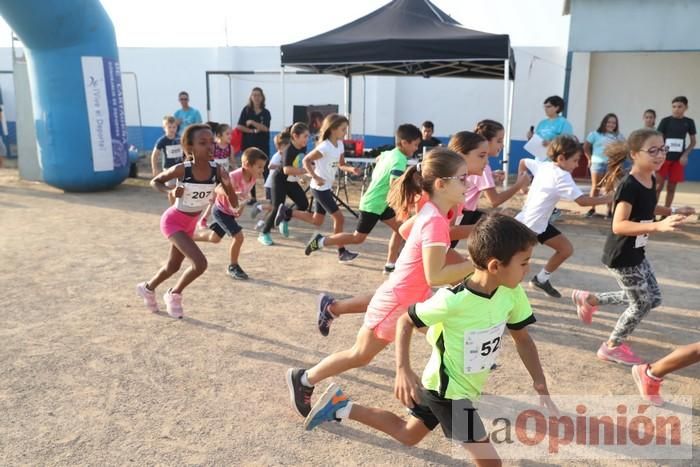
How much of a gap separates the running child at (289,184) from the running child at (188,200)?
7.58ft

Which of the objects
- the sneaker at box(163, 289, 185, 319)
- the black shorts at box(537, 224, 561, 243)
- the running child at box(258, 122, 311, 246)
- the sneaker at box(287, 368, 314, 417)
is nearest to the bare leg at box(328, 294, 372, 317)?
the sneaker at box(287, 368, 314, 417)

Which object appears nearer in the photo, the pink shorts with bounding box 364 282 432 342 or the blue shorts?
the pink shorts with bounding box 364 282 432 342

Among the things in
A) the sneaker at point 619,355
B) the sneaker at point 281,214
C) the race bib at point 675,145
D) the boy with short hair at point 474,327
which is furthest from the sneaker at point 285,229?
the race bib at point 675,145

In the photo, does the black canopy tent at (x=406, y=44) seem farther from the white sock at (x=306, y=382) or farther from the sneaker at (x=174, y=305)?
the white sock at (x=306, y=382)

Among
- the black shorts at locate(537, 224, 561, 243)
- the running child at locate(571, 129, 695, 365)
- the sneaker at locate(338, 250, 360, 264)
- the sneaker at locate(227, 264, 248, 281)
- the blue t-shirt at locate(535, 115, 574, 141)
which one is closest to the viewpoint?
the running child at locate(571, 129, 695, 365)

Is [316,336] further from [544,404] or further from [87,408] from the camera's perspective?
[544,404]

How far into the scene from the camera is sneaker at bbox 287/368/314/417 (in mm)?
3336

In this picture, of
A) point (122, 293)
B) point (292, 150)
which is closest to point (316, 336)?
point (122, 293)

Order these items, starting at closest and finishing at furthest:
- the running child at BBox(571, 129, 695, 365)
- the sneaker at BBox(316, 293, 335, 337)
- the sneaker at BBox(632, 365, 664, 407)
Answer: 1. the sneaker at BBox(632, 365, 664, 407)
2. the running child at BBox(571, 129, 695, 365)
3. the sneaker at BBox(316, 293, 335, 337)

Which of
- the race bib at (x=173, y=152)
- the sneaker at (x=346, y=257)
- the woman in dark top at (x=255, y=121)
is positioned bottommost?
the sneaker at (x=346, y=257)

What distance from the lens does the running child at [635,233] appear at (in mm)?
3734

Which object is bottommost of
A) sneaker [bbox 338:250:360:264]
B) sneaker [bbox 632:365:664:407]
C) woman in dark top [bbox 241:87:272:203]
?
sneaker [bbox 338:250:360:264]

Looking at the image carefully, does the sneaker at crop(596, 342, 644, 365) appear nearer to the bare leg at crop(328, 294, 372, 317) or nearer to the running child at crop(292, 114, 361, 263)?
the bare leg at crop(328, 294, 372, 317)

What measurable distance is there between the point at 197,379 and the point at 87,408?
0.66m
